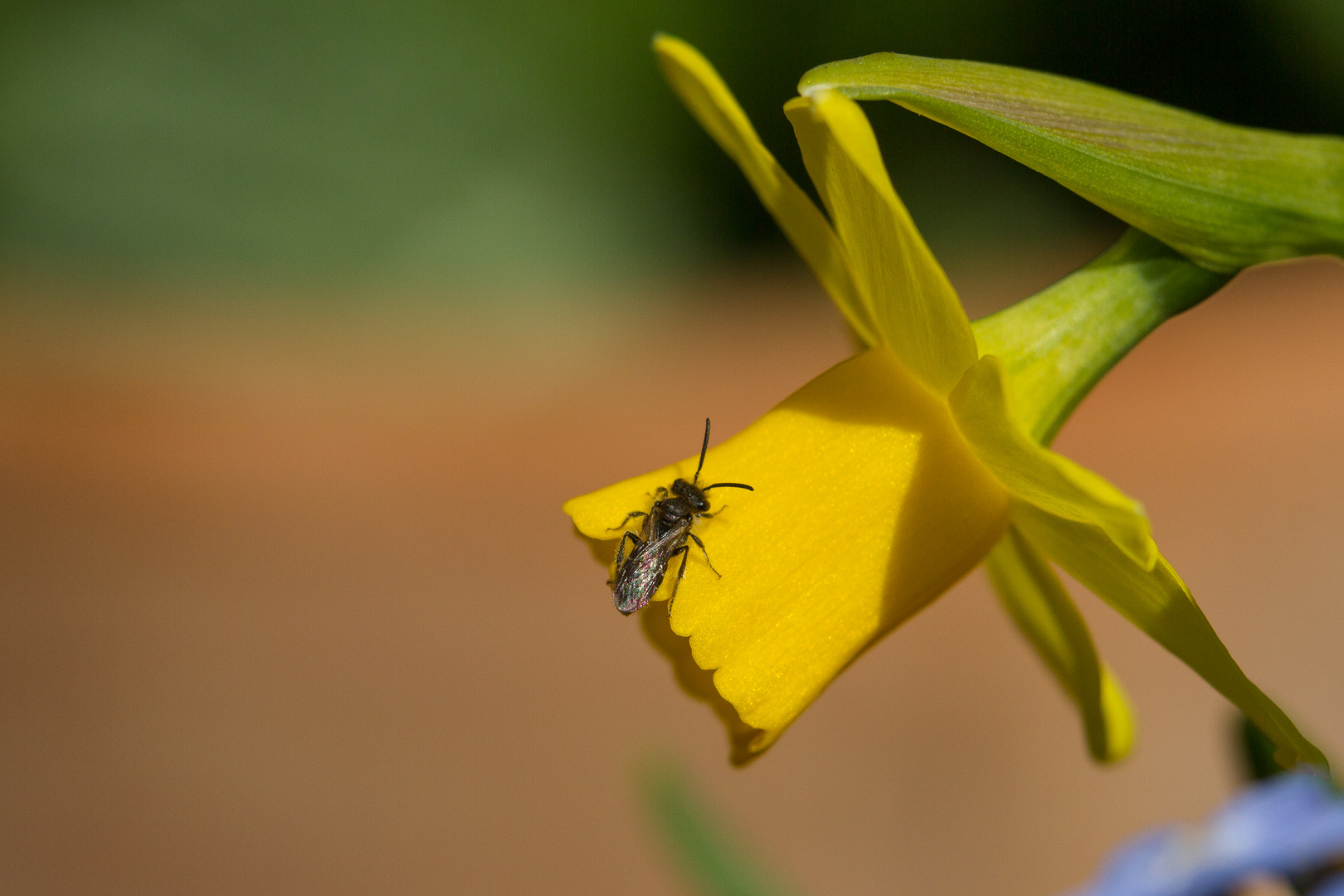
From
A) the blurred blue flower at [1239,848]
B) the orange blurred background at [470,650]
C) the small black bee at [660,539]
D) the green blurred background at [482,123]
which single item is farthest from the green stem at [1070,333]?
the green blurred background at [482,123]

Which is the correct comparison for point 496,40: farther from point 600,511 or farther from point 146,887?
point 600,511

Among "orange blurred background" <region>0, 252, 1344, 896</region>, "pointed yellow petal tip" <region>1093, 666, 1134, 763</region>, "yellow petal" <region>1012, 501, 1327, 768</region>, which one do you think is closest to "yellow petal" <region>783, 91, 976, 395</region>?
"yellow petal" <region>1012, 501, 1327, 768</region>

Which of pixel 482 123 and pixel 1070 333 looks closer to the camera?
pixel 1070 333

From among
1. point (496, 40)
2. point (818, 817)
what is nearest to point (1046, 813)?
point (818, 817)

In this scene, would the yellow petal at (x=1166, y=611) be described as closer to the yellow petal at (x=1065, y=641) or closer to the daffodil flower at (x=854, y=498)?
the daffodil flower at (x=854, y=498)

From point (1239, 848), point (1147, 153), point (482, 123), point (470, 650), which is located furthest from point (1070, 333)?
point (482, 123)

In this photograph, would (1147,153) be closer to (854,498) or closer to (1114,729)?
(854,498)
